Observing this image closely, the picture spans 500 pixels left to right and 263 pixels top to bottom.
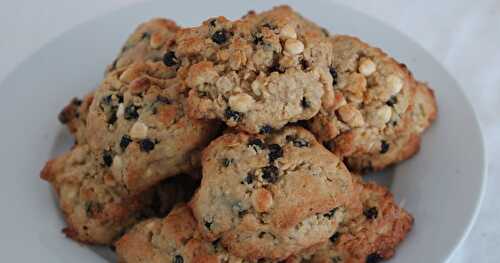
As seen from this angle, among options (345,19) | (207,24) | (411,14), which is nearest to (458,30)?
(411,14)

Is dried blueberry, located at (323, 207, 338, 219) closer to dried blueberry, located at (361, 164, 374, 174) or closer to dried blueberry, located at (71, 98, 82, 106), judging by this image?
dried blueberry, located at (361, 164, 374, 174)

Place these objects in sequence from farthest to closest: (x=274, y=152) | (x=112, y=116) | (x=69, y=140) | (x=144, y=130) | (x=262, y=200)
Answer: (x=69, y=140) < (x=112, y=116) < (x=144, y=130) < (x=274, y=152) < (x=262, y=200)

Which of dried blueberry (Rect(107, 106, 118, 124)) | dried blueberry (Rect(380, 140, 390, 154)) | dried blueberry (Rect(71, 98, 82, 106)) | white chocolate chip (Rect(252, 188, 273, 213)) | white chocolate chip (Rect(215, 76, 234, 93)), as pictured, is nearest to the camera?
white chocolate chip (Rect(252, 188, 273, 213))

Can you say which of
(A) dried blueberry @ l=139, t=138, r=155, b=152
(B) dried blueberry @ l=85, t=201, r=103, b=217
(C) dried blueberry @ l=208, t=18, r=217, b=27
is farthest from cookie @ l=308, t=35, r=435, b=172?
(B) dried blueberry @ l=85, t=201, r=103, b=217

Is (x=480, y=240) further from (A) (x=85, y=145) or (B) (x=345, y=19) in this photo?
(A) (x=85, y=145)

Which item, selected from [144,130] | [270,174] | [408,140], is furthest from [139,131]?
[408,140]

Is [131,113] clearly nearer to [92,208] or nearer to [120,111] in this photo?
[120,111]
